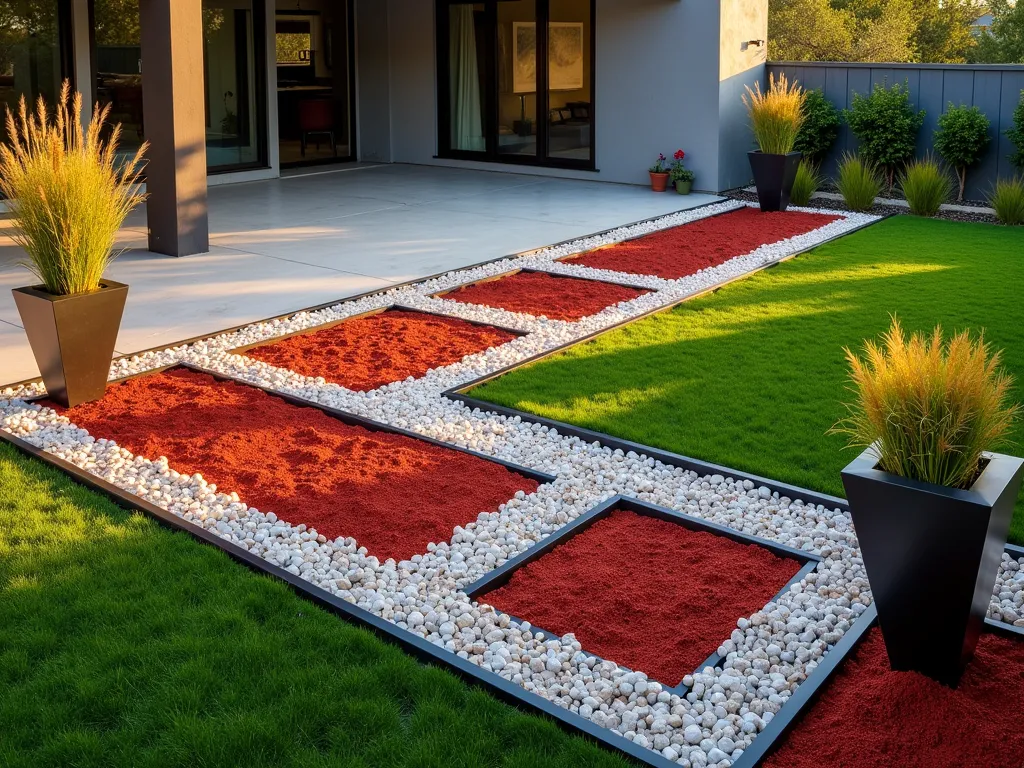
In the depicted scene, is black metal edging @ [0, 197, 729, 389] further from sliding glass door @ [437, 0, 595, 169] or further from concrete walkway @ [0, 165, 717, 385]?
sliding glass door @ [437, 0, 595, 169]

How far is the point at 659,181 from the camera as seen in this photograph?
41.8 feet

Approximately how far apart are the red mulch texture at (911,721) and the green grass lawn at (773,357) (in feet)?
3.67

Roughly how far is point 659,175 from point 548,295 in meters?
5.51

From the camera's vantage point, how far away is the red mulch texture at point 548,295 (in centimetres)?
734

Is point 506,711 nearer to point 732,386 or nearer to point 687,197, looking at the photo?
point 732,386

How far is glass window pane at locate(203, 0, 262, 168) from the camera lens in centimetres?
1302

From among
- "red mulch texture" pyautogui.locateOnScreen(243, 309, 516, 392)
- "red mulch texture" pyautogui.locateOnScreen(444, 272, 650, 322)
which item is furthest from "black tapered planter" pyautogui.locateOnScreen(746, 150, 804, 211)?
"red mulch texture" pyautogui.locateOnScreen(243, 309, 516, 392)

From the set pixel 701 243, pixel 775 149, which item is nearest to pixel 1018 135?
pixel 775 149

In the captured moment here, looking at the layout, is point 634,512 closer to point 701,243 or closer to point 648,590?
point 648,590

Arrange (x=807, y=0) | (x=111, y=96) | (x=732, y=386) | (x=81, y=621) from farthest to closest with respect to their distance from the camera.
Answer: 1. (x=807, y=0)
2. (x=111, y=96)
3. (x=732, y=386)
4. (x=81, y=621)

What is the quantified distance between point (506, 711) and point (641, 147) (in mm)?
10940

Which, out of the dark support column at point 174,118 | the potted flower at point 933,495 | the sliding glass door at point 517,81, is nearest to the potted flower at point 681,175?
the sliding glass door at point 517,81

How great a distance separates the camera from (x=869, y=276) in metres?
8.32

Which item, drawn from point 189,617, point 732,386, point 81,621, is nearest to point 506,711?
point 189,617
